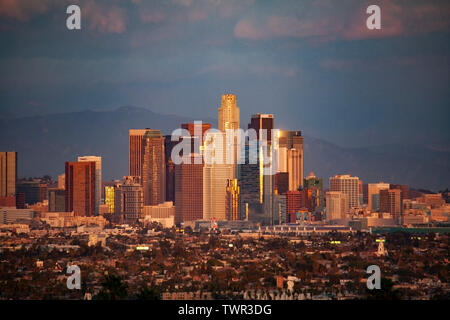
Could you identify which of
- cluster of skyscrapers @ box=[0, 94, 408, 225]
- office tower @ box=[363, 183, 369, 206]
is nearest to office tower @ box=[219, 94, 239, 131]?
cluster of skyscrapers @ box=[0, 94, 408, 225]

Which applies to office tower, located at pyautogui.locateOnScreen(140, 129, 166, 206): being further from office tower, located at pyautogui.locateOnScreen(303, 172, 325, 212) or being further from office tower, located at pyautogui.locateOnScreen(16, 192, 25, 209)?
office tower, located at pyautogui.locateOnScreen(303, 172, 325, 212)

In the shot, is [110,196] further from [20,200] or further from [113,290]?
[113,290]

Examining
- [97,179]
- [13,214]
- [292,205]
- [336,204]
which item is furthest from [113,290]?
[336,204]

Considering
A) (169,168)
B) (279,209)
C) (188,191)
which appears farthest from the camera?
(169,168)
